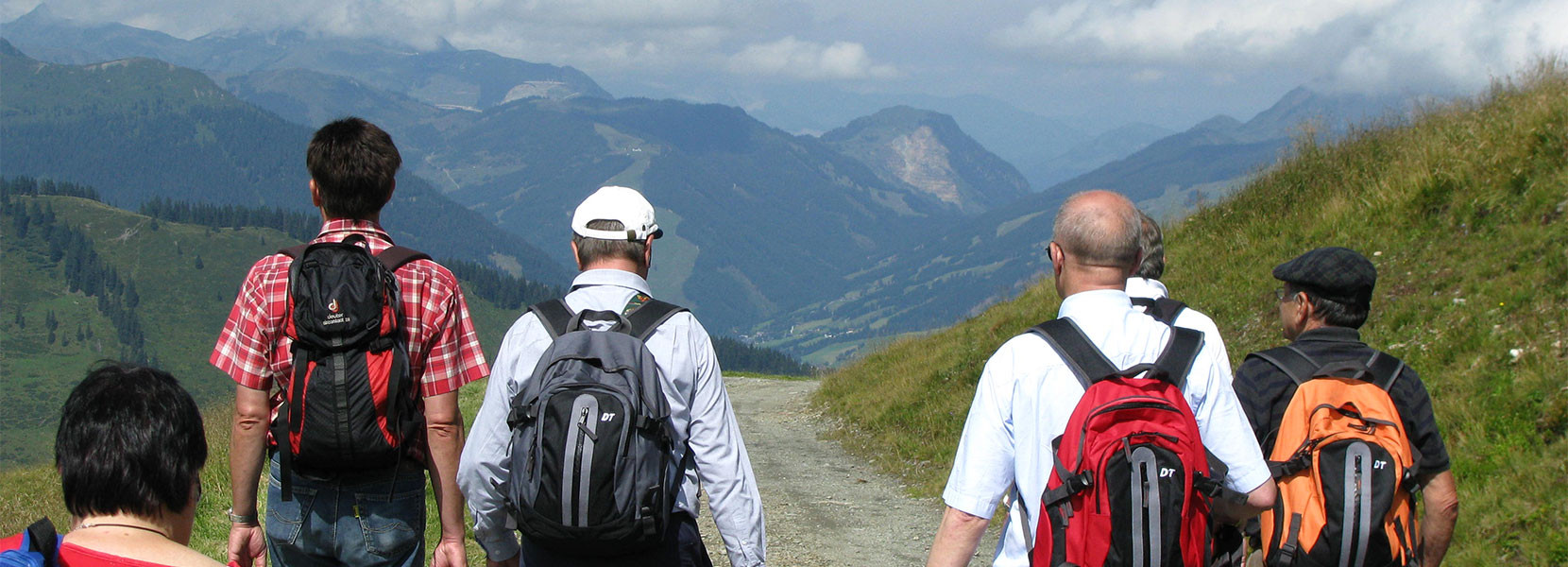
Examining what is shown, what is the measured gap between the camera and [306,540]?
348cm

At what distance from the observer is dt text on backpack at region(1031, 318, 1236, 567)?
8.36 ft

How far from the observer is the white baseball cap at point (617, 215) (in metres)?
3.35

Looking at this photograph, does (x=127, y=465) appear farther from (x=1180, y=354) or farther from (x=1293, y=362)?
(x=1293, y=362)

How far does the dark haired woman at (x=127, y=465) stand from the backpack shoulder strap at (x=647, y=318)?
1.22m

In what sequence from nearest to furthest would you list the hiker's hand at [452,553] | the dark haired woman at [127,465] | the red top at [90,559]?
the red top at [90,559] → the dark haired woman at [127,465] → the hiker's hand at [452,553]

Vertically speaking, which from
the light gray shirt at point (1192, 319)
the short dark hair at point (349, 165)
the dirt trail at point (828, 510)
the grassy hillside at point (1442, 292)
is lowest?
the dirt trail at point (828, 510)

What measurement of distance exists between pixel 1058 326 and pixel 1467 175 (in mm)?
10101

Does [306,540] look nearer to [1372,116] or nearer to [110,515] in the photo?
[110,515]

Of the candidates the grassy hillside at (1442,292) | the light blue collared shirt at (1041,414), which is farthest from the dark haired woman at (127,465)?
the grassy hillside at (1442,292)

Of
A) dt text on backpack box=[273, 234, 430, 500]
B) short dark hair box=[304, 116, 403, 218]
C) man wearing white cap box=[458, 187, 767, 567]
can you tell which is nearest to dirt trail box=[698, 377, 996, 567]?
man wearing white cap box=[458, 187, 767, 567]

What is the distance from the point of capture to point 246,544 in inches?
140

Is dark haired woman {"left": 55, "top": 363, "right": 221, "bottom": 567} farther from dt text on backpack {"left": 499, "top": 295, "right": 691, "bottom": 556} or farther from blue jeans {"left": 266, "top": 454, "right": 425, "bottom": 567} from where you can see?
blue jeans {"left": 266, "top": 454, "right": 425, "bottom": 567}

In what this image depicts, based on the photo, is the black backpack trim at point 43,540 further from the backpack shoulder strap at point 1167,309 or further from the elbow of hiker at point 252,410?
the backpack shoulder strap at point 1167,309

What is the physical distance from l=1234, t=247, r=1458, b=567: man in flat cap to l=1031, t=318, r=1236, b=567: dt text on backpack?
1031mm
